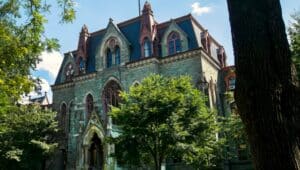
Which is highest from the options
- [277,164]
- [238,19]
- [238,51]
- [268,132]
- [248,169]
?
[238,19]

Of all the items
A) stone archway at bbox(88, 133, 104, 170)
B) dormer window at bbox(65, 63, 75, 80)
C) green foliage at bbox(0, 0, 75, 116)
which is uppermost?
dormer window at bbox(65, 63, 75, 80)

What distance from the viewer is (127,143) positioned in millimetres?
16703

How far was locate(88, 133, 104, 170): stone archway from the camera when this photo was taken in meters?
26.5

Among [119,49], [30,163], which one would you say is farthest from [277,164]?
[119,49]

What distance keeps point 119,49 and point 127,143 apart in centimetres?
1438

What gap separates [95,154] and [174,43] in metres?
11.3

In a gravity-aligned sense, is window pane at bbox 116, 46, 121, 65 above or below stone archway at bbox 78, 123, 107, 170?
above

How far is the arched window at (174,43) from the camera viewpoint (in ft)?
88.4

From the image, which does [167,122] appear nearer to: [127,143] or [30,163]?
A: [127,143]

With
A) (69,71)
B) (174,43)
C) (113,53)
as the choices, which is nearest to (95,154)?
(113,53)

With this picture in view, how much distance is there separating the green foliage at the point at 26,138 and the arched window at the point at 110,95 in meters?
4.56

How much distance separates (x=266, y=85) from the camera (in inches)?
139

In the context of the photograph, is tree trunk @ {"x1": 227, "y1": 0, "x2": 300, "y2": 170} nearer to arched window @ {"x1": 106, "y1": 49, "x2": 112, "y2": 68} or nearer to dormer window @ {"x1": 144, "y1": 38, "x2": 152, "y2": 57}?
dormer window @ {"x1": 144, "y1": 38, "x2": 152, "y2": 57}

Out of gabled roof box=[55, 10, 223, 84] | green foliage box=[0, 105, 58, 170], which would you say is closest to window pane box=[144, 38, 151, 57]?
gabled roof box=[55, 10, 223, 84]
